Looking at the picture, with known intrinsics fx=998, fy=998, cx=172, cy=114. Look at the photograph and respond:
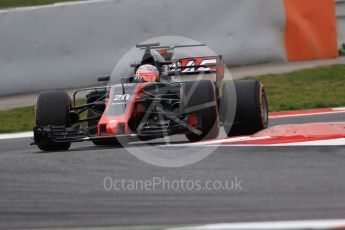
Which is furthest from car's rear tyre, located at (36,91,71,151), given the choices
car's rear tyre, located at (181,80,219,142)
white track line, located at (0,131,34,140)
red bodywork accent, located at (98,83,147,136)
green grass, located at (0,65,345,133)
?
green grass, located at (0,65,345,133)

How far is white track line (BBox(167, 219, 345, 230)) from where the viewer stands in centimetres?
579

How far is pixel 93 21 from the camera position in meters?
16.2

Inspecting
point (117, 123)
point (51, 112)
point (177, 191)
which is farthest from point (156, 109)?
point (177, 191)

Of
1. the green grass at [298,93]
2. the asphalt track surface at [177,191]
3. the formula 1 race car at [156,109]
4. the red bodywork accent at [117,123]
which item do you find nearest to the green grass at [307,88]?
the green grass at [298,93]

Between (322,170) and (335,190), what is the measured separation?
2.58 feet

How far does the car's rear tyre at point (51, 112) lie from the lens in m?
10.6

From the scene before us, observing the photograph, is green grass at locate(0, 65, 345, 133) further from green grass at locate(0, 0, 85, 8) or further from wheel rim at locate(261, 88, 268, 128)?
green grass at locate(0, 0, 85, 8)

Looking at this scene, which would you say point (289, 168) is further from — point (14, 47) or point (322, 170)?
point (14, 47)

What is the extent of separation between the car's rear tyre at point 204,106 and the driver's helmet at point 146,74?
2.89 ft

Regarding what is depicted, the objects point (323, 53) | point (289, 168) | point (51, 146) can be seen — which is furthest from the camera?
point (323, 53)

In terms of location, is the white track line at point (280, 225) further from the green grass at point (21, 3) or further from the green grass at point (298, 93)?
the green grass at point (21, 3)

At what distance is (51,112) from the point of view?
419 inches

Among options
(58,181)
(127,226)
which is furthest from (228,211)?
(58,181)

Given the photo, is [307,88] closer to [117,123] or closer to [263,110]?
[263,110]
